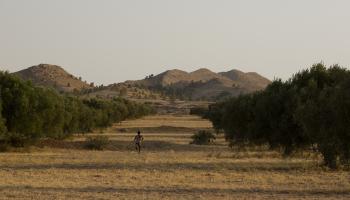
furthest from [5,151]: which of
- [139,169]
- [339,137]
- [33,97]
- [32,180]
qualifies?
[339,137]

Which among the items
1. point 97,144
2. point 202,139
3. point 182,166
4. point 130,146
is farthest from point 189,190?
point 202,139

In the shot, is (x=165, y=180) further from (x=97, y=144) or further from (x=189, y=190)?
(x=97, y=144)

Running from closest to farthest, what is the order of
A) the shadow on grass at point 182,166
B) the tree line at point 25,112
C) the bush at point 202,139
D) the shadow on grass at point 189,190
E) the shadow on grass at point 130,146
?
the shadow on grass at point 189,190
the shadow on grass at point 182,166
the tree line at point 25,112
the shadow on grass at point 130,146
the bush at point 202,139

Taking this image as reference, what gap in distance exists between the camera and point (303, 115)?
2928 cm

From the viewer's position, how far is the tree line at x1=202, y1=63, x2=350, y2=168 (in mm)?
25875

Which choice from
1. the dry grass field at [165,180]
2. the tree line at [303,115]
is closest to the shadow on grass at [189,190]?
the dry grass field at [165,180]

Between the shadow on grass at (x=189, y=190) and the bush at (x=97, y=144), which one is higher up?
the bush at (x=97, y=144)

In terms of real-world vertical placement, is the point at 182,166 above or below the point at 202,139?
below

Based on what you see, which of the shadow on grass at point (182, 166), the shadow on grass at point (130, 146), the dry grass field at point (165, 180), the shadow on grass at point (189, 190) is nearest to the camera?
the dry grass field at point (165, 180)

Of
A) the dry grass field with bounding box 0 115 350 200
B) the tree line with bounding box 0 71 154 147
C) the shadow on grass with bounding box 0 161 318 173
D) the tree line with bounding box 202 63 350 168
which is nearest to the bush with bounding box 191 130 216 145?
the tree line with bounding box 0 71 154 147

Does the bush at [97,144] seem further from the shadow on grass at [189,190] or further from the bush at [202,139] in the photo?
the shadow on grass at [189,190]

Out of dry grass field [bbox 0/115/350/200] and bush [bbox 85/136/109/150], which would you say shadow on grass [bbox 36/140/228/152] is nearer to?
bush [bbox 85/136/109/150]

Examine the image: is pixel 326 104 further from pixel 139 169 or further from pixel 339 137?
A: pixel 139 169

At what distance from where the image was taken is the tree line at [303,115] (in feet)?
84.9
